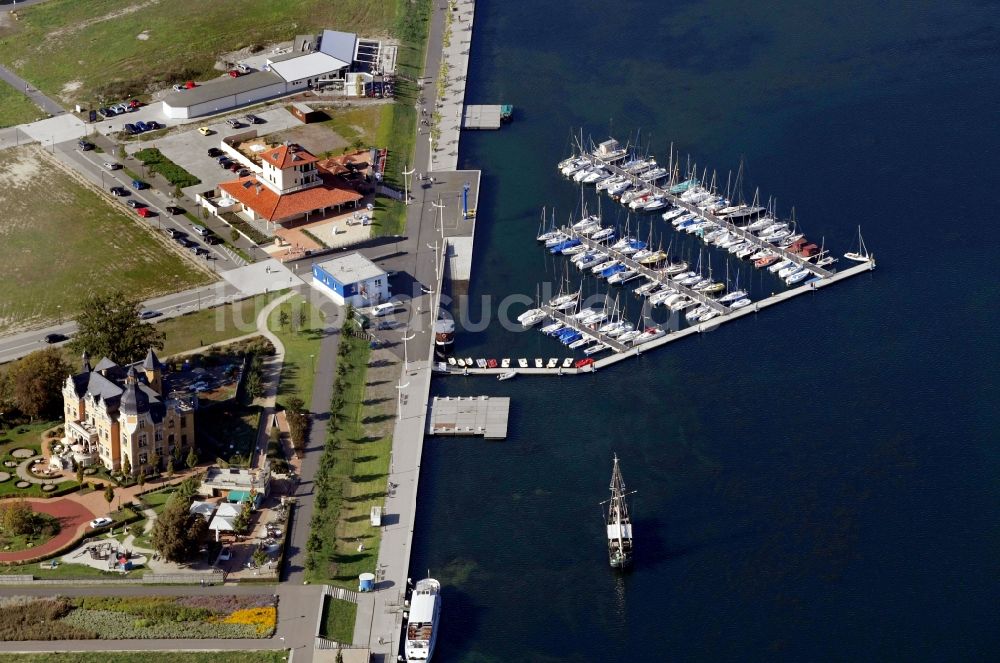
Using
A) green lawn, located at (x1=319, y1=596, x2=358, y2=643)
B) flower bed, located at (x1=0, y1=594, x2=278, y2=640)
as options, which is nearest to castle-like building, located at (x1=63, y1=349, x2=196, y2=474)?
flower bed, located at (x1=0, y1=594, x2=278, y2=640)

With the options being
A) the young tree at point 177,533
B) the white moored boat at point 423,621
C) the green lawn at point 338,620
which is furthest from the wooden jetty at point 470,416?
the young tree at point 177,533

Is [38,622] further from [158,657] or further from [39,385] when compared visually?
[39,385]

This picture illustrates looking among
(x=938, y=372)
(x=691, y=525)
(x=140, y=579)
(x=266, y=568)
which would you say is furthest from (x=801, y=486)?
(x=140, y=579)

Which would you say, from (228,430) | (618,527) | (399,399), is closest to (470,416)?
(399,399)

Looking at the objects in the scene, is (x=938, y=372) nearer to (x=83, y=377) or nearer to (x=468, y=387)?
(x=468, y=387)

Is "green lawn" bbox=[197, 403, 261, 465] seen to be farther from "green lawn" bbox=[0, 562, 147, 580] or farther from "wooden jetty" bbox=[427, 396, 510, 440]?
"green lawn" bbox=[0, 562, 147, 580]
